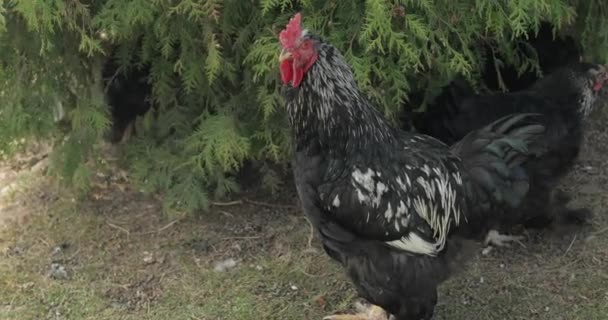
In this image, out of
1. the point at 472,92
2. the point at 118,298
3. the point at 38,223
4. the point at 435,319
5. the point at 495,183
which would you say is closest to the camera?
the point at 495,183

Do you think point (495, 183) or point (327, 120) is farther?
point (495, 183)

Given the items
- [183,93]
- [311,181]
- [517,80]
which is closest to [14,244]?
[183,93]

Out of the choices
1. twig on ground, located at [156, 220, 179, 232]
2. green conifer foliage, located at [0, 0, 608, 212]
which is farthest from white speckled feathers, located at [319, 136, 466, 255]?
twig on ground, located at [156, 220, 179, 232]

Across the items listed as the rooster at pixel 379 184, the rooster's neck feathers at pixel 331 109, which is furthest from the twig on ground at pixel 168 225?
the rooster's neck feathers at pixel 331 109

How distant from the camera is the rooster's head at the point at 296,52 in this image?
3059 millimetres

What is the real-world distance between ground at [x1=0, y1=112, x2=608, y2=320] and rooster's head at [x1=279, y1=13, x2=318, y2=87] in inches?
58.9

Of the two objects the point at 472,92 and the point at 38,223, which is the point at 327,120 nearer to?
the point at 472,92

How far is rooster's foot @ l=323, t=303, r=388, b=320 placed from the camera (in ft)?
12.8

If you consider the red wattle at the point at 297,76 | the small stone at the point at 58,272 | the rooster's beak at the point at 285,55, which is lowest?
the small stone at the point at 58,272

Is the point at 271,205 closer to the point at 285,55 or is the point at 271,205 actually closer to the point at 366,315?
the point at 366,315

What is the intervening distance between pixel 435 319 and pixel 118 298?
178 cm

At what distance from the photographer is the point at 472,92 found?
14.5 ft

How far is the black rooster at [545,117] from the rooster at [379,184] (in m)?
0.66

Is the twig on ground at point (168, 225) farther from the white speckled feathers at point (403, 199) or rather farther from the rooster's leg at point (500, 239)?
the rooster's leg at point (500, 239)
